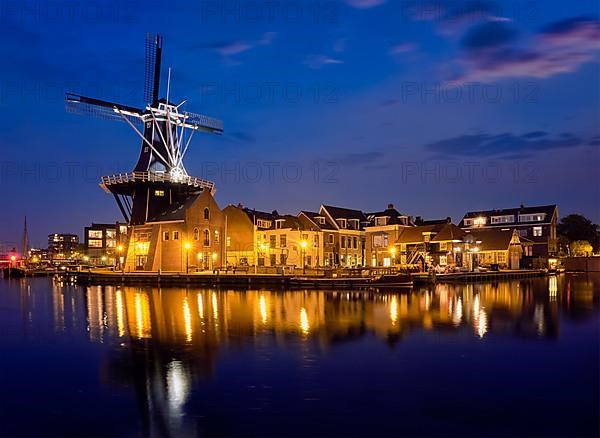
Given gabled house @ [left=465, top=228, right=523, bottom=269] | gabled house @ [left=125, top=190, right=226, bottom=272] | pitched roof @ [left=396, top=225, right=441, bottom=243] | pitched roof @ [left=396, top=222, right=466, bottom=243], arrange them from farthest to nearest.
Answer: gabled house @ [left=465, top=228, right=523, bottom=269], pitched roof @ [left=396, top=225, right=441, bottom=243], pitched roof @ [left=396, top=222, right=466, bottom=243], gabled house @ [left=125, top=190, right=226, bottom=272]

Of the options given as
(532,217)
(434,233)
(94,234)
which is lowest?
(434,233)

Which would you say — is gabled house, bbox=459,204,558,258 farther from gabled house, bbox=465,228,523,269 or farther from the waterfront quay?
the waterfront quay

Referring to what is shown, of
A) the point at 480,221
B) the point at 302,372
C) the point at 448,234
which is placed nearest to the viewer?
the point at 302,372

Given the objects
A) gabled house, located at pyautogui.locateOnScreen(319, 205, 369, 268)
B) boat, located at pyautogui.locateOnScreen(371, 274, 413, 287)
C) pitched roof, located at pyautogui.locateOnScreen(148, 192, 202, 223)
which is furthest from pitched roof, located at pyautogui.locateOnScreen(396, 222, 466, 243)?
Result: pitched roof, located at pyautogui.locateOnScreen(148, 192, 202, 223)

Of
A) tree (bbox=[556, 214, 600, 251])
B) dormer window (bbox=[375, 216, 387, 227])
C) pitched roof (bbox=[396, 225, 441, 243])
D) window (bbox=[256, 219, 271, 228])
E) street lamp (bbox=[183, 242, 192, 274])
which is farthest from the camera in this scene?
tree (bbox=[556, 214, 600, 251])

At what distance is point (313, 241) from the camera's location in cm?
6725

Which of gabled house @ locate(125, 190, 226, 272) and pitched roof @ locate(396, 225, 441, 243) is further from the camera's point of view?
pitched roof @ locate(396, 225, 441, 243)

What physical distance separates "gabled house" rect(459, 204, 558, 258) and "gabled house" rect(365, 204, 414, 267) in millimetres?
17203

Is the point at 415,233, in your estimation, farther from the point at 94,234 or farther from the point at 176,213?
the point at 94,234

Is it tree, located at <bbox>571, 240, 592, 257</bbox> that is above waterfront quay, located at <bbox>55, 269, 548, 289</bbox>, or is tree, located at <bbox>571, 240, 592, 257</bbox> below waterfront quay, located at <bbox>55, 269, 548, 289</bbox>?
above

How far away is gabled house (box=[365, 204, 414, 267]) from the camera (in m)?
74.0

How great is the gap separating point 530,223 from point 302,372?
250 ft

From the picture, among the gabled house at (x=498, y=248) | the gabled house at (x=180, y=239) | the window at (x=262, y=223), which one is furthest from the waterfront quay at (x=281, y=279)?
the window at (x=262, y=223)

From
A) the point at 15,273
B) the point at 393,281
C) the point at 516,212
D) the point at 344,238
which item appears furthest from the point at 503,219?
the point at 15,273
